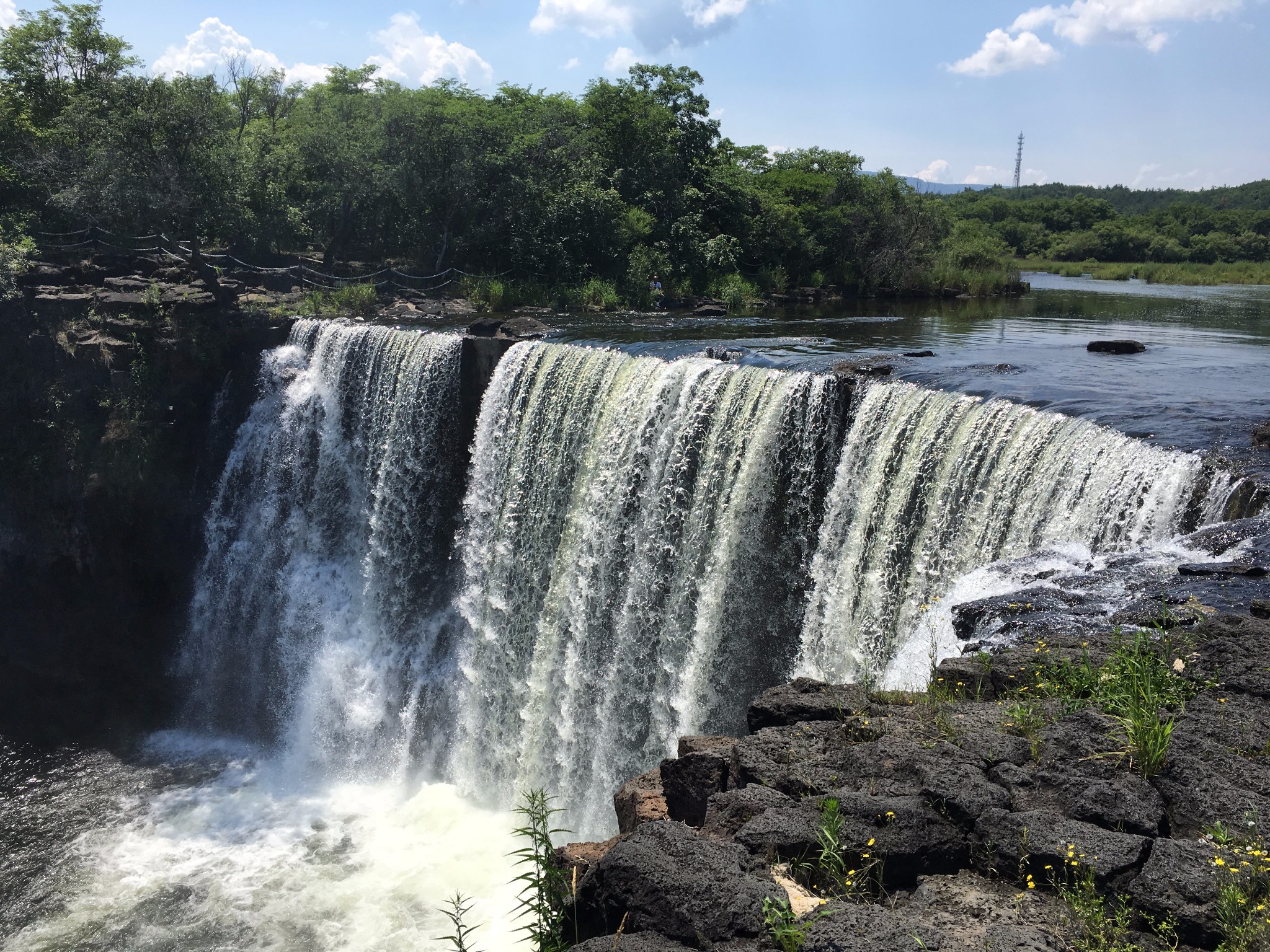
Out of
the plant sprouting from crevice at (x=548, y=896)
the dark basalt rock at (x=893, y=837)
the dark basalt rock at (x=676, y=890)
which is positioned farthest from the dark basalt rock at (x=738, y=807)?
the plant sprouting from crevice at (x=548, y=896)

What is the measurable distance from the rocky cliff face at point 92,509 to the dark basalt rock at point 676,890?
15.6 m

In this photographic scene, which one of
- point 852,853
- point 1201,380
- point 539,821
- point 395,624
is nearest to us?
point 852,853

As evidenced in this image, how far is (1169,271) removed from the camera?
41.5 m

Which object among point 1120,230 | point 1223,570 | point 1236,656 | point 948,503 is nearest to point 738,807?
point 1236,656

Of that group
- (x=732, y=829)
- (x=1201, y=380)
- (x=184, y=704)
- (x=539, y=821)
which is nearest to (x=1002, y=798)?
(x=732, y=829)

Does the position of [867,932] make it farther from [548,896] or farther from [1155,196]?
[1155,196]

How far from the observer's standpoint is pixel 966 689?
22.1 ft

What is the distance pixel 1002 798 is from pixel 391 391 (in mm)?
14074

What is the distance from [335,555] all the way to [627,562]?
701 cm

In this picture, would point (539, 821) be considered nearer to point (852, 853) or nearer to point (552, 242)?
point (852, 853)

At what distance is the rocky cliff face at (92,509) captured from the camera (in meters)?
17.8

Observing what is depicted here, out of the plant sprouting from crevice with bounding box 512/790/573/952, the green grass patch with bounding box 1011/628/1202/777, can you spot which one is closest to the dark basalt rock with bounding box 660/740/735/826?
the plant sprouting from crevice with bounding box 512/790/573/952

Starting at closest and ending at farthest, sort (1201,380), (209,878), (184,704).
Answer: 1. (209,878)
2. (1201,380)
3. (184,704)

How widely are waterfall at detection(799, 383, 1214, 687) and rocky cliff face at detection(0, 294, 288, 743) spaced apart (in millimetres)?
13798
